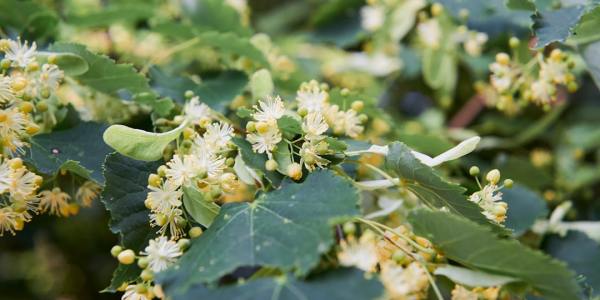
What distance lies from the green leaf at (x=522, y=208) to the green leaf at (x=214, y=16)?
32.3 inches

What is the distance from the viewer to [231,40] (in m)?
1.38

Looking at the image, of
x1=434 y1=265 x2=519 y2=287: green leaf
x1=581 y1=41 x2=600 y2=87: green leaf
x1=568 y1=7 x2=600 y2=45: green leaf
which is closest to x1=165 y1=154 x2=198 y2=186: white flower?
x1=434 y1=265 x2=519 y2=287: green leaf

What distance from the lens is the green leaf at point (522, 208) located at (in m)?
1.40

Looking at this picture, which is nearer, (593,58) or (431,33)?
(593,58)

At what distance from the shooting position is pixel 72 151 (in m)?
1.13

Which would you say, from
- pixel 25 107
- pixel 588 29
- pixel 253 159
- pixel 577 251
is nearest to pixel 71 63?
pixel 25 107

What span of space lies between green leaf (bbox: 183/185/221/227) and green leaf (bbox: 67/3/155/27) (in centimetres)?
82

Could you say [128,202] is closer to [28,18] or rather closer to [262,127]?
[262,127]

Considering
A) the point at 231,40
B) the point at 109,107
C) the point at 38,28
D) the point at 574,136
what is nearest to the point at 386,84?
the point at 574,136

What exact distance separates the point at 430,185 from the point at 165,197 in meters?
0.45

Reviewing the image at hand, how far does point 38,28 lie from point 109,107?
10.5 inches

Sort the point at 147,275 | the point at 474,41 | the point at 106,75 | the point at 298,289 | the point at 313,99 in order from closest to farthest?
the point at 298,289
the point at 147,275
the point at 313,99
the point at 106,75
the point at 474,41

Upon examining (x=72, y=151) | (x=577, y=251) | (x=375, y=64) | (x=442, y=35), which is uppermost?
(x=72, y=151)

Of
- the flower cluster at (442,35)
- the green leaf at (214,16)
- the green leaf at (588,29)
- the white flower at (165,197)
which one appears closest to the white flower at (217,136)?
the white flower at (165,197)
